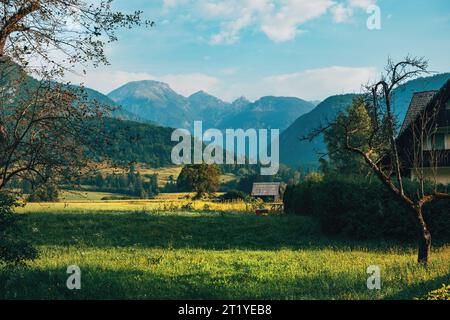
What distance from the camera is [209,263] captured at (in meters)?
17.1

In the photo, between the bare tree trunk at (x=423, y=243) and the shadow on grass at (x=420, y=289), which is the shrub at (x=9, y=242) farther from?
the bare tree trunk at (x=423, y=243)

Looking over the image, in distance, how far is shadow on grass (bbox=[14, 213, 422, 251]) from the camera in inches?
947

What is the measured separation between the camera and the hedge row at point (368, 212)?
2398cm

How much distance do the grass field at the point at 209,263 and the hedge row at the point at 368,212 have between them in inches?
59.6

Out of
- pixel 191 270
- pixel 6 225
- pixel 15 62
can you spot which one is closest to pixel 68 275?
pixel 6 225

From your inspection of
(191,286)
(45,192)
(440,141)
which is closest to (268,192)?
(440,141)

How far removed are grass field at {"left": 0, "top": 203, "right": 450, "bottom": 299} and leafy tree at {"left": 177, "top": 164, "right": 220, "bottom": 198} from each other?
4072 cm

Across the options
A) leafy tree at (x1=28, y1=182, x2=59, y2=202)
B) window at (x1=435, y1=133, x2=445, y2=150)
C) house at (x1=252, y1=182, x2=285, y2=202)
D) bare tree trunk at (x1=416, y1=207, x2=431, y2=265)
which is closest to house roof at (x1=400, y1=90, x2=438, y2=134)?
window at (x1=435, y1=133, x2=445, y2=150)

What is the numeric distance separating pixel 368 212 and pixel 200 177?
48.3m

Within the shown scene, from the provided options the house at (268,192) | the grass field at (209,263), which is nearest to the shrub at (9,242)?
the grass field at (209,263)

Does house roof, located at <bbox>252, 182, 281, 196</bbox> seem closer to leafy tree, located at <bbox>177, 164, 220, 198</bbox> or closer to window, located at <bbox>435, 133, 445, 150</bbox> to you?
leafy tree, located at <bbox>177, 164, 220, 198</bbox>

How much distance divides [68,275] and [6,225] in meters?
2.79

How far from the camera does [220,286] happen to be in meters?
12.8

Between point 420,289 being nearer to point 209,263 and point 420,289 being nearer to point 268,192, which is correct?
point 209,263
